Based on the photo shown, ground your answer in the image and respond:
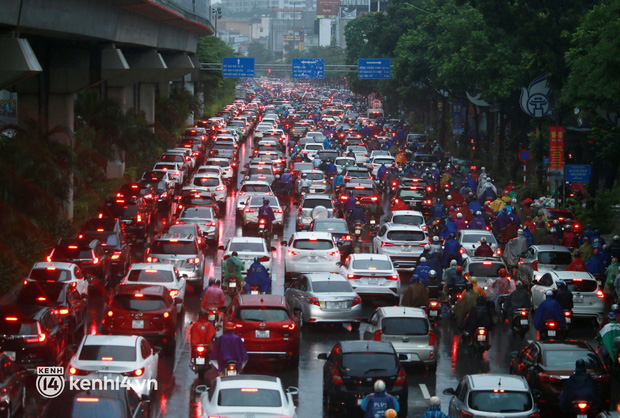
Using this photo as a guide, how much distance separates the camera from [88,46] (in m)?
40.1

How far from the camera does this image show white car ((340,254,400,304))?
85.1 feet

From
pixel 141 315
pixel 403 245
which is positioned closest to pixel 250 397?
pixel 141 315

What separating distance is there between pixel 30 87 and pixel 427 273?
65.3ft

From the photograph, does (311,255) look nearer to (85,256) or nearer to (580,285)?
(85,256)

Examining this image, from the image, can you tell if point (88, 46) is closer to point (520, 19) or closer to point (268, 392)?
point (520, 19)

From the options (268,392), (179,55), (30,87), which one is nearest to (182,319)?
(268,392)

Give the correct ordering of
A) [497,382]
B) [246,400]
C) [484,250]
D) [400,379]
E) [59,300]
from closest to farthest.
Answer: [246,400] < [497,382] < [400,379] < [59,300] < [484,250]

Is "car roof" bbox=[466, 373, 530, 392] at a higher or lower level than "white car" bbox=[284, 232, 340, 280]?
higher

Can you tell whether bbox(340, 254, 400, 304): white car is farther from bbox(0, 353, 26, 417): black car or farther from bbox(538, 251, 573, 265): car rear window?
bbox(0, 353, 26, 417): black car

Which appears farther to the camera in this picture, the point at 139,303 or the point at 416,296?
the point at 416,296

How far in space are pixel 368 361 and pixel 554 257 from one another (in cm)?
1332

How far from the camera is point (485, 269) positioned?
86.0 feet

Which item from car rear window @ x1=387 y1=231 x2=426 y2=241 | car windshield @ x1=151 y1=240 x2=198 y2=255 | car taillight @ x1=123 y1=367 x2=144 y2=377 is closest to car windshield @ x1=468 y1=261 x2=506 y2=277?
car rear window @ x1=387 y1=231 x2=426 y2=241

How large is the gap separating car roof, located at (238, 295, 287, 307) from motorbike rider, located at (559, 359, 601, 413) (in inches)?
235
